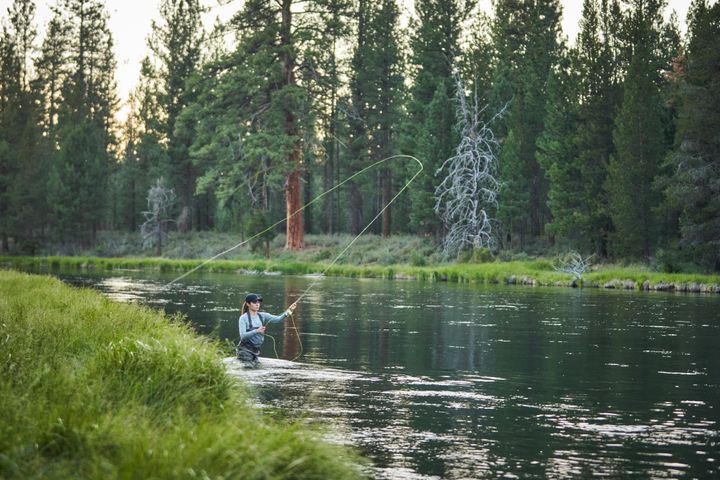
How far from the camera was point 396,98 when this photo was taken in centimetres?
6600

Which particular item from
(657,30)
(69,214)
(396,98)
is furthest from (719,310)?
(69,214)

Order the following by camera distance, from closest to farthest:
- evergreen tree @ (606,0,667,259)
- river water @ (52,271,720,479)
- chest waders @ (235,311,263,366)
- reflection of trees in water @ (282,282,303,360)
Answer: river water @ (52,271,720,479) < chest waders @ (235,311,263,366) < reflection of trees in water @ (282,282,303,360) < evergreen tree @ (606,0,667,259)

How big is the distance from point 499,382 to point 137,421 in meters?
8.52

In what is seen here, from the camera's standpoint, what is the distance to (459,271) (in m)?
47.0

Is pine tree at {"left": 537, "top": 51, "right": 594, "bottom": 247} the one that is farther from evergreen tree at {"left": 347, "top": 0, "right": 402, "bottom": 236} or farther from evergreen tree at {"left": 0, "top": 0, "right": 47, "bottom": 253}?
evergreen tree at {"left": 0, "top": 0, "right": 47, "bottom": 253}

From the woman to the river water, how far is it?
400mm

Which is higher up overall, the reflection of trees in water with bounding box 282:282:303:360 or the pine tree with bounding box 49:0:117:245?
the pine tree with bounding box 49:0:117:245

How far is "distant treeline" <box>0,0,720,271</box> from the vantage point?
44125 millimetres

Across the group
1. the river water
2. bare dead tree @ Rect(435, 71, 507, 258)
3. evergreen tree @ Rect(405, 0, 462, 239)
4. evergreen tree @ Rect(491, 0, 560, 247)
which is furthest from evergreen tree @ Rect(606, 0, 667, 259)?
the river water

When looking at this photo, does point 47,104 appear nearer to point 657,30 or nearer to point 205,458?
point 657,30

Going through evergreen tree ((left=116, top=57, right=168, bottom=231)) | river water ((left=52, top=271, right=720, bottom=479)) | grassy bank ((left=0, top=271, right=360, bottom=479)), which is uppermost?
evergreen tree ((left=116, top=57, right=168, bottom=231))

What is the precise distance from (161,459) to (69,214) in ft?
193

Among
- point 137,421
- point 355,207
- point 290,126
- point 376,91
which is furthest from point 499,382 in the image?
point 355,207

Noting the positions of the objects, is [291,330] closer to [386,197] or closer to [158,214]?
[386,197]
